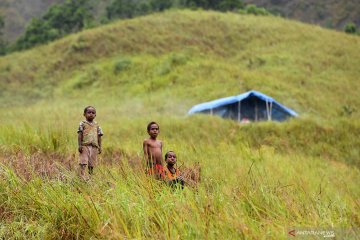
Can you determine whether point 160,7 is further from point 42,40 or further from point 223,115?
point 223,115

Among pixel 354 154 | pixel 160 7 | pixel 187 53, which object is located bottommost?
pixel 354 154

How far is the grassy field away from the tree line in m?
12.7

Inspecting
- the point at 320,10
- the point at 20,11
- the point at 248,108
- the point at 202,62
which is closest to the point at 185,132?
the point at 248,108

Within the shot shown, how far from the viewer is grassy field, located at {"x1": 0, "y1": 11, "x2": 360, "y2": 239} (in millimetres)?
3604

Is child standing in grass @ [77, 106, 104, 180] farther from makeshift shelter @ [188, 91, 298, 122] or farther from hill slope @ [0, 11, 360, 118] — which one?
hill slope @ [0, 11, 360, 118]

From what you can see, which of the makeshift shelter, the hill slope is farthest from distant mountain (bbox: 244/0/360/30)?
the makeshift shelter

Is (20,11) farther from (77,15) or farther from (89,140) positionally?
(89,140)

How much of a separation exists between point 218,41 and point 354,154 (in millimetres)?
23969

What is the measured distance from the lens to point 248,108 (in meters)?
21.9

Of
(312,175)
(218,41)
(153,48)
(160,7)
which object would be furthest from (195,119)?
(160,7)

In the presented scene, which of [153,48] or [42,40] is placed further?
[42,40]

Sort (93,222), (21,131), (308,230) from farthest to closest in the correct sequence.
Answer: (21,131)
(93,222)
(308,230)

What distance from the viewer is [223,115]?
2119cm

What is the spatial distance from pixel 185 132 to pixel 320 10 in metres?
82.1
